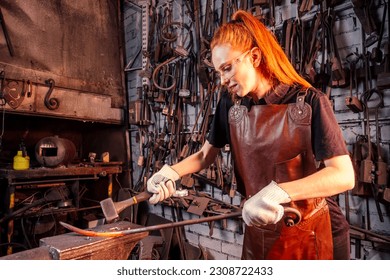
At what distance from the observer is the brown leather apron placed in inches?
37.9

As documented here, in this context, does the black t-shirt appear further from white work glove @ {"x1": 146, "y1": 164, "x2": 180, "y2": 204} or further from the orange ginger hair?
white work glove @ {"x1": 146, "y1": 164, "x2": 180, "y2": 204}

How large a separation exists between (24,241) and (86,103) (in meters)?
1.34

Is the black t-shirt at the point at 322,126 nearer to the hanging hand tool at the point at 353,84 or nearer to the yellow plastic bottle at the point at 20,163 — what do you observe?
the hanging hand tool at the point at 353,84

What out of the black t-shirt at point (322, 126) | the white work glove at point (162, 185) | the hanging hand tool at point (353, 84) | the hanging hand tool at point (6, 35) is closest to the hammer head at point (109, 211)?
the white work glove at point (162, 185)

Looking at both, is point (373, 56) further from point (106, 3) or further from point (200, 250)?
point (106, 3)

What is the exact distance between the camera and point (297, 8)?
1870 mm

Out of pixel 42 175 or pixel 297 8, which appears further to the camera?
pixel 42 175

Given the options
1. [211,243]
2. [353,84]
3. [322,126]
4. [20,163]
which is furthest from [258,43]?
[20,163]

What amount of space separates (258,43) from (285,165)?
45cm

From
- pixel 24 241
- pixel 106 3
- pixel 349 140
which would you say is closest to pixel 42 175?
pixel 24 241

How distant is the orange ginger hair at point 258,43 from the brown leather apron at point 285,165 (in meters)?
0.12

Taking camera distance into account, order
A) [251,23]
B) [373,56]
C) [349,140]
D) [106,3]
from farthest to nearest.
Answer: [106,3] → [349,140] → [373,56] → [251,23]

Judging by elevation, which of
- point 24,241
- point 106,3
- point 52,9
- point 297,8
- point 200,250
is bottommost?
point 200,250

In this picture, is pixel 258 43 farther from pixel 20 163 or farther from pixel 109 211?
pixel 20 163
